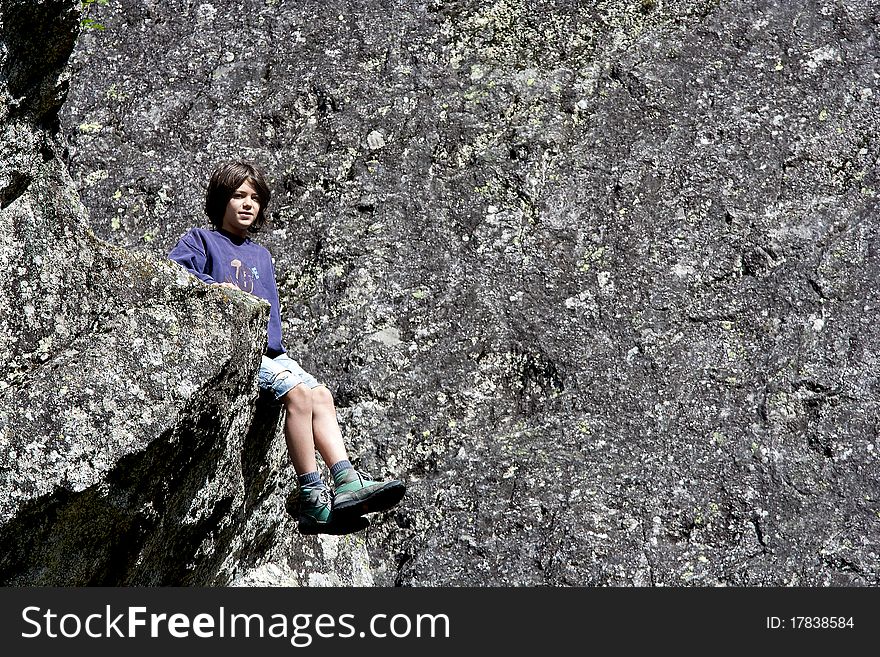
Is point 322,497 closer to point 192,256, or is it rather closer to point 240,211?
point 192,256

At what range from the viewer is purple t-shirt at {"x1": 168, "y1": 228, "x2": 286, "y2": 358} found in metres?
5.41

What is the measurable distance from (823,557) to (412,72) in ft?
14.3

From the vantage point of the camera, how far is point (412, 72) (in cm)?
742

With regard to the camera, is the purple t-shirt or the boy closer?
the boy

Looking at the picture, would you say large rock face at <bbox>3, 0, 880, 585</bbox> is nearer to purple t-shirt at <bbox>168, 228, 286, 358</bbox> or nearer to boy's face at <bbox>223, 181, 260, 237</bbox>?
purple t-shirt at <bbox>168, 228, 286, 358</bbox>

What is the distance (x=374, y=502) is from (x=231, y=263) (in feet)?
5.25

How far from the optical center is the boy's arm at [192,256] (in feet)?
17.5

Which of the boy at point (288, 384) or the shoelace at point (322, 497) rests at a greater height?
the boy at point (288, 384)

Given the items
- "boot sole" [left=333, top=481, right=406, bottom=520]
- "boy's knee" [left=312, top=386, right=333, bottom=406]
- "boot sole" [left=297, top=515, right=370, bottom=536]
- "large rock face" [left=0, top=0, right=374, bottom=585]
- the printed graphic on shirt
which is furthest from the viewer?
the printed graphic on shirt

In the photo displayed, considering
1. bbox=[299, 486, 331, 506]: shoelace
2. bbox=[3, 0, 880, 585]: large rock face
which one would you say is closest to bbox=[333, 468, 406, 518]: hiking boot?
bbox=[299, 486, 331, 506]: shoelace

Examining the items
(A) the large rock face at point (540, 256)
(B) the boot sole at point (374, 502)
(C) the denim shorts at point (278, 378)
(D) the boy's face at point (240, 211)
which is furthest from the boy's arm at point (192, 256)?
(B) the boot sole at point (374, 502)

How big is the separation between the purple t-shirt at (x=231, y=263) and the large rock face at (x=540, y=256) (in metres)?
0.67

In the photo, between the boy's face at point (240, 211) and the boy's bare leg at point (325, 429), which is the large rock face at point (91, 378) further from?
the boy's face at point (240, 211)

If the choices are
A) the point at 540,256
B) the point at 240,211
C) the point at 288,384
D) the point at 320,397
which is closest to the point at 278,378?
the point at 288,384
